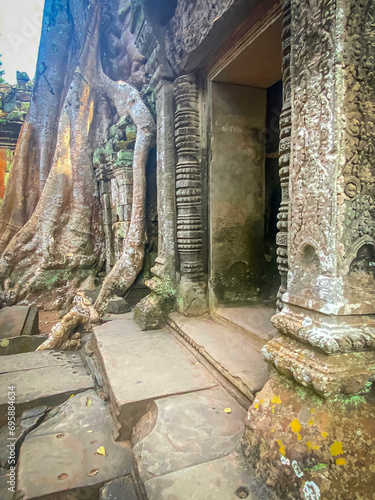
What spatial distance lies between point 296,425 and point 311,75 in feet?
5.28

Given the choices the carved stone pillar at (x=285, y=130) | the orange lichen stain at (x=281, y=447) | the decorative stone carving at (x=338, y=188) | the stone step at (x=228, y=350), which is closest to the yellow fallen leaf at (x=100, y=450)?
the stone step at (x=228, y=350)

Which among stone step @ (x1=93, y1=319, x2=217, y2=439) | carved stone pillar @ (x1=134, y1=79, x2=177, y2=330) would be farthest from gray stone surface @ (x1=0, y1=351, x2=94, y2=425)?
carved stone pillar @ (x1=134, y1=79, x2=177, y2=330)

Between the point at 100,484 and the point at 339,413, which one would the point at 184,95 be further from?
the point at 100,484

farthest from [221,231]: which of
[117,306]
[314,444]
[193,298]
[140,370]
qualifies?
[314,444]

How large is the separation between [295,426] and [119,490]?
3.28 feet

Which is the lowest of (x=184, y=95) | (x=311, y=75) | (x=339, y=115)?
(x=339, y=115)

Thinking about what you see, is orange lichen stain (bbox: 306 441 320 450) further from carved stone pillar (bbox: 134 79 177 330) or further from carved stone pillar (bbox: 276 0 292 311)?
carved stone pillar (bbox: 134 79 177 330)

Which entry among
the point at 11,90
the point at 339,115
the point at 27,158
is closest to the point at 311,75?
the point at 339,115

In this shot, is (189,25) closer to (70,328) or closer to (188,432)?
(188,432)

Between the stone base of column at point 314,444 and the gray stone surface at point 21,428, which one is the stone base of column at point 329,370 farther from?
the gray stone surface at point 21,428

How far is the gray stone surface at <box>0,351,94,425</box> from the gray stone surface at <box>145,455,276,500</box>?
4.76 ft

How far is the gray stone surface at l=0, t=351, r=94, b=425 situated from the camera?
2.49m

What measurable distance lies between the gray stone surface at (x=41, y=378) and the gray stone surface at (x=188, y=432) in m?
0.97

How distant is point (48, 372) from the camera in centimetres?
296
